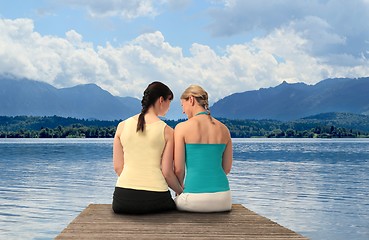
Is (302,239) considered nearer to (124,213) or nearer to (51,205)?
(124,213)

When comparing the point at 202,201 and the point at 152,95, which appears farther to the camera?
the point at 202,201

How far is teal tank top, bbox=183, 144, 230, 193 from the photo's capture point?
9.02 meters

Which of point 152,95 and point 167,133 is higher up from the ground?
point 152,95

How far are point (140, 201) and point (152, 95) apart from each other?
5.14ft

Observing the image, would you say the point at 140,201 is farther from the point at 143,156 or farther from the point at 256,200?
the point at 256,200

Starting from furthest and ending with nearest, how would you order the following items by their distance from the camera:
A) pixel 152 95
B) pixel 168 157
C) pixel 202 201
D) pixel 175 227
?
pixel 202 201
pixel 168 157
pixel 152 95
pixel 175 227

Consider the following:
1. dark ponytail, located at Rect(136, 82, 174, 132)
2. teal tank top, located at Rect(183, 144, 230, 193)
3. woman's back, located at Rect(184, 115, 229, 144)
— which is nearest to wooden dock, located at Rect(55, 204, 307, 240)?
teal tank top, located at Rect(183, 144, 230, 193)

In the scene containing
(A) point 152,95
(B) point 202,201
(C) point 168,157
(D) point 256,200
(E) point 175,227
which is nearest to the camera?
(E) point 175,227

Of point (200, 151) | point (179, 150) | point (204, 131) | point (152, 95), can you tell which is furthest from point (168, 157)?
point (152, 95)

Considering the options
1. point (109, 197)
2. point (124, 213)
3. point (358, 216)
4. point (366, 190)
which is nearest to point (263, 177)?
point (366, 190)

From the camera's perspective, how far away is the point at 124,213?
9344 mm

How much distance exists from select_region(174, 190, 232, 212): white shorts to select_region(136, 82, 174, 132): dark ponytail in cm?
129

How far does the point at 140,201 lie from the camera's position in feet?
29.7

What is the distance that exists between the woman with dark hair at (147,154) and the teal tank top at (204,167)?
27 centimetres
